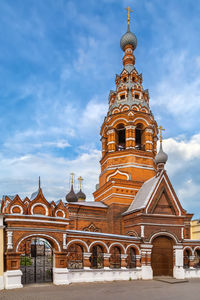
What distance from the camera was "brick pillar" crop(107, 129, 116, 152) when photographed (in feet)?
74.4

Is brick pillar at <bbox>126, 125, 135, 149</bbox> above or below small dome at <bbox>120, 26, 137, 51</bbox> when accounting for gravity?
below

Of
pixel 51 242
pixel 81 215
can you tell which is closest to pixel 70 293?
pixel 51 242

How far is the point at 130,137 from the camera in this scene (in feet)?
72.8

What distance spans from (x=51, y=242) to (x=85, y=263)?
7.30 ft

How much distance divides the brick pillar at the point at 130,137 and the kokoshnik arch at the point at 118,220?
0.08 metres

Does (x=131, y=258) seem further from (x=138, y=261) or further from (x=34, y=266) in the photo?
(x=34, y=266)

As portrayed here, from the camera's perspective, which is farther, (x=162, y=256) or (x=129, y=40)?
(x=129, y=40)

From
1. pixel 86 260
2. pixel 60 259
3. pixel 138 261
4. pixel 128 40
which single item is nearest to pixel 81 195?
pixel 138 261

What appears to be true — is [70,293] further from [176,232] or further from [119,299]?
Result: [176,232]

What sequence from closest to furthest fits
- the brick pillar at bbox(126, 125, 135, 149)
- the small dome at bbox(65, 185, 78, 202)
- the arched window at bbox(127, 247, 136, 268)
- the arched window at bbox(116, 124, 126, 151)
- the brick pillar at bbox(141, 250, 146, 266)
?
1. the brick pillar at bbox(141, 250, 146, 266)
2. the arched window at bbox(127, 247, 136, 268)
3. the brick pillar at bbox(126, 125, 135, 149)
4. the small dome at bbox(65, 185, 78, 202)
5. the arched window at bbox(116, 124, 126, 151)

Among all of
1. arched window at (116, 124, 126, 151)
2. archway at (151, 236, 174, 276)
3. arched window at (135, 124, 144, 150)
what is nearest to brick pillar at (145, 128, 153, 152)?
arched window at (135, 124, 144, 150)

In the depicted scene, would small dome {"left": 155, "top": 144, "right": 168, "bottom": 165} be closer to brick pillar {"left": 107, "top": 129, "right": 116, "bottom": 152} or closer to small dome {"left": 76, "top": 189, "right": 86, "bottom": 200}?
brick pillar {"left": 107, "top": 129, "right": 116, "bottom": 152}

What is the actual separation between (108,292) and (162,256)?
6.12 metres

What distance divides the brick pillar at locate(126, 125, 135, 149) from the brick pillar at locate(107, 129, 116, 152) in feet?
3.71
